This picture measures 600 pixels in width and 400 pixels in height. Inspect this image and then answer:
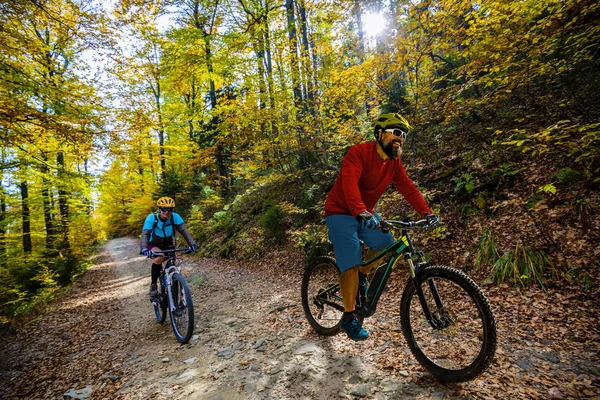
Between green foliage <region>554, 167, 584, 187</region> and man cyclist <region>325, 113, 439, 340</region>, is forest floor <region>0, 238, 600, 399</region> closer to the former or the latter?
man cyclist <region>325, 113, 439, 340</region>

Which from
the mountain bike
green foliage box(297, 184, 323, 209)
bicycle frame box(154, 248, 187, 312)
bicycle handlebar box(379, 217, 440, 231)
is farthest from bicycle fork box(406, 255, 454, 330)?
green foliage box(297, 184, 323, 209)

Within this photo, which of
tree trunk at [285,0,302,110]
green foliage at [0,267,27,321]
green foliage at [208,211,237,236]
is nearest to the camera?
green foliage at [0,267,27,321]

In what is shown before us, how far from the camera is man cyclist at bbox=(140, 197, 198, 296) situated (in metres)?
5.16

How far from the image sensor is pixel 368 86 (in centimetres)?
753

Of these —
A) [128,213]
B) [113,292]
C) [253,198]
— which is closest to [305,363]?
[113,292]

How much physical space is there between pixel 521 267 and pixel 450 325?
272 cm

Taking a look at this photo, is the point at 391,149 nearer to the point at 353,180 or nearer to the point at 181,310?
the point at 353,180

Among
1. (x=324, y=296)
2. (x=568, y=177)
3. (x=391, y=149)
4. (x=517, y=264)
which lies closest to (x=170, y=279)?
(x=324, y=296)

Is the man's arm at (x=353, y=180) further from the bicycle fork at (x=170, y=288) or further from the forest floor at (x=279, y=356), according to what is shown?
the bicycle fork at (x=170, y=288)

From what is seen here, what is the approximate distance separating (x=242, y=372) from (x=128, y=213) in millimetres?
32853

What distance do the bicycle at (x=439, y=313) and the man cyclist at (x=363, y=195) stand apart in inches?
7.3

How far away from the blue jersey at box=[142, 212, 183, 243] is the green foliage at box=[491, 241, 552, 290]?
5.76m

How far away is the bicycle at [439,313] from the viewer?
2426 millimetres

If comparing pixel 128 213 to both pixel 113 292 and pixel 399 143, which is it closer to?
pixel 113 292
